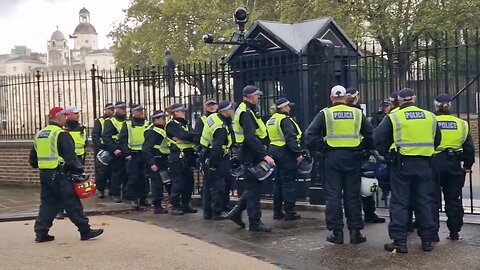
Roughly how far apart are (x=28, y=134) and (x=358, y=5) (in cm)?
1207

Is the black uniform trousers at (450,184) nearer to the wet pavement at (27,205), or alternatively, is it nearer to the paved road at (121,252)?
the paved road at (121,252)

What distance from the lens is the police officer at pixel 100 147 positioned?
1220 centimetres

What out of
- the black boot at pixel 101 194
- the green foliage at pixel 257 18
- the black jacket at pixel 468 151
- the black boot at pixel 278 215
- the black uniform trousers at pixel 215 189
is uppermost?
the green foliage at pixel 257 18

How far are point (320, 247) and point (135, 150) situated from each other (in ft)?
15.1

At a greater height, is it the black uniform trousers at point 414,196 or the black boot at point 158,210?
the black uniform trousers at point 414,196

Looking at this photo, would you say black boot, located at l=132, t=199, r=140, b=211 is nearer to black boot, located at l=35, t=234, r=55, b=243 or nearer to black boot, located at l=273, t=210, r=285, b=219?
black boot, located at l=273, t=210, r=285, b=219

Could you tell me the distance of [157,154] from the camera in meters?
10.5

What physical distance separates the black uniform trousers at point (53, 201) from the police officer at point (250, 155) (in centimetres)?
196

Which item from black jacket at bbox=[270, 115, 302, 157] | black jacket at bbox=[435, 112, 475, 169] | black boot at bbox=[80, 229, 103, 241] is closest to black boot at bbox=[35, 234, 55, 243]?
black boot at bbox=[80, 229, 103, 241]

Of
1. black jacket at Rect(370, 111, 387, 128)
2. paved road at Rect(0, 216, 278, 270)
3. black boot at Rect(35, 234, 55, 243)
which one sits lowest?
paved road at Rect(0, 216, 278, 270)

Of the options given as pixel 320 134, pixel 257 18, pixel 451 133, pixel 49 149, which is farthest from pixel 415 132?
pixel 257 18

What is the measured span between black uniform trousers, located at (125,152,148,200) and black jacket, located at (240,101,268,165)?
122 inches

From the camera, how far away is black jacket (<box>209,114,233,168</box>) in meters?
9.04

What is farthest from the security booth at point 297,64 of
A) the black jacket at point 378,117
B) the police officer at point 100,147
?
the police officer at point 100,147
